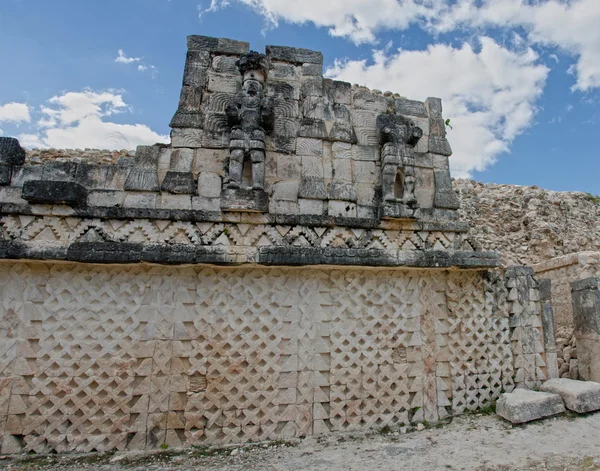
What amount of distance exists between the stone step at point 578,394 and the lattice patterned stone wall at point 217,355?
34.0 inches

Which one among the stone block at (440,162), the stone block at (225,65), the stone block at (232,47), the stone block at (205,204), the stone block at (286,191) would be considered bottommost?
the stone block at (205,204)

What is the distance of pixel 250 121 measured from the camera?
5098mm

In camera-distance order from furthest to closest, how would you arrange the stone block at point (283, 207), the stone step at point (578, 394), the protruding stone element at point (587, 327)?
the protruding stone element at point (587, 327)
the stone block at point (283, 207)
the stone step at point (578, 394)

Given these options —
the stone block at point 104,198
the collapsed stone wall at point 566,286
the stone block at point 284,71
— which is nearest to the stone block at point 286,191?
the stone block at point 284,71

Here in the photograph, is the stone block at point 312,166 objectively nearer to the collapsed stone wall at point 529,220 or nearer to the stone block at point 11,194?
the stone block at point 11,194

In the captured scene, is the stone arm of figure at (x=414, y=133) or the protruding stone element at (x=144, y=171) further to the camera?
the stone arm of figure at (x=414, y=133)

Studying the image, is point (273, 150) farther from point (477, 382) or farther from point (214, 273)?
point (477, 382)

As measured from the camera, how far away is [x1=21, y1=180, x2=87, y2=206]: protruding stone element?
14.5ft

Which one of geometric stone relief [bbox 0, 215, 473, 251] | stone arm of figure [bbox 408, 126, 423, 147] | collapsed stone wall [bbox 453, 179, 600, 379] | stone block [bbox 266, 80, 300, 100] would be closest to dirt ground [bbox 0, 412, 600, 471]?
geometric stone relief [bbox 0, 215, 473, 251]

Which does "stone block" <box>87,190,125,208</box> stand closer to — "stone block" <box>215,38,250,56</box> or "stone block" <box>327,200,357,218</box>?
"stone block" <box>215,38,250,56</box>

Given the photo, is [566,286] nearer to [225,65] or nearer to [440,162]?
[440,162]

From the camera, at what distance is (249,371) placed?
4.59 m

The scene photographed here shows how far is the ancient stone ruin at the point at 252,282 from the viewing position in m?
4.36

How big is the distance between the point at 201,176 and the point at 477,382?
481 centimetres
